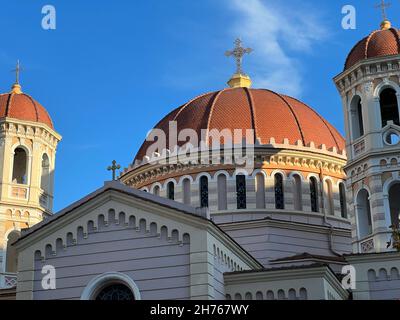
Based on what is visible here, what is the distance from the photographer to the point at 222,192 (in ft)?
121

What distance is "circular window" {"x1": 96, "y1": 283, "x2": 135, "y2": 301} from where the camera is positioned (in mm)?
25609

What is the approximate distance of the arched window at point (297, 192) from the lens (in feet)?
121

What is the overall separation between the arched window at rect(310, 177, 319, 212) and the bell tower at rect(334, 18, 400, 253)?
15.8ft

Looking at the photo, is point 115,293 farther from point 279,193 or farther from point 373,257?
point 279,193

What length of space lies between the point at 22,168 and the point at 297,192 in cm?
1432

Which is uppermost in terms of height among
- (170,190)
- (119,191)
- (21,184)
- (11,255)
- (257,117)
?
(257,117)

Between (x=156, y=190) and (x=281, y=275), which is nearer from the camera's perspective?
(x=281, y=275)

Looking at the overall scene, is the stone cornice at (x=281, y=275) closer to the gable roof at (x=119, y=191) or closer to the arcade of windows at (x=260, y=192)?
the gable roof at (x=119, y=191)

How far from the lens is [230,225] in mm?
35469

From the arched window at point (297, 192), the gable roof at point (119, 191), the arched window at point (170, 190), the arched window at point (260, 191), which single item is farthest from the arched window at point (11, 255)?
the arched window at point (297, 192)

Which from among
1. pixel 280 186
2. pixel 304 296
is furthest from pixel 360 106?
pixel 304 296

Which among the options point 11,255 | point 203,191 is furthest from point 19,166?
point 203,191

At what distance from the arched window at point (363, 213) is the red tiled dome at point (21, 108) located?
660 inches

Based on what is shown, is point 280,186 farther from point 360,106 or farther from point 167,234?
point 167,234
